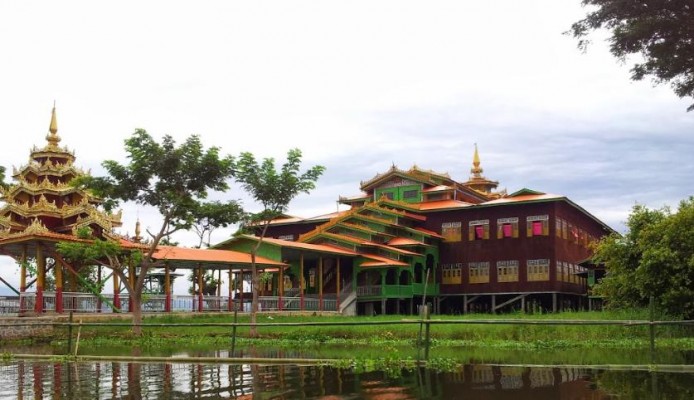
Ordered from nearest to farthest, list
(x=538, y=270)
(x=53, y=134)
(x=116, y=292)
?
(x=116, y=292), (x=53, y=134), (x=538, y=270)

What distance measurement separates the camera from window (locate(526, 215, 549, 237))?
142 ft

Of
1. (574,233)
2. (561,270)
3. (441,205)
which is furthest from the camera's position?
(441,205)

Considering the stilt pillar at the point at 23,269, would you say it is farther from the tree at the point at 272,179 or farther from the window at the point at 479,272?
the window at the point at 479,272

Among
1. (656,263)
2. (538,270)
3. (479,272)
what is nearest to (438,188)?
(479,272)

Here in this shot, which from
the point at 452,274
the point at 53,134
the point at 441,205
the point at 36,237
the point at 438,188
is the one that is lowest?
the point at 452,274

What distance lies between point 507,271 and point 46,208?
2626 centimetres

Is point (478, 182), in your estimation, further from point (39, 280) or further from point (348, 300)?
point (39, 280)

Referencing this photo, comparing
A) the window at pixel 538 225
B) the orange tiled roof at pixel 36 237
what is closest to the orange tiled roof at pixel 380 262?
the window at pixel 538 225

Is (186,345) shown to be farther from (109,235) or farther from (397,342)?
(109,235)

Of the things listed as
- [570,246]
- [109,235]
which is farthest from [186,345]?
[570,246]

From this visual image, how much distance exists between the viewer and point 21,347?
81.0 feet

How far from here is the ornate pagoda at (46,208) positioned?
31094 millimetres

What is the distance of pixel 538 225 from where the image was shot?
43.5 meters

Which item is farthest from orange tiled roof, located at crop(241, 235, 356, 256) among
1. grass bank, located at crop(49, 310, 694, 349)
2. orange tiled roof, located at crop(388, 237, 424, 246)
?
grass bank, located at crop(49, 310, 694, 349)
